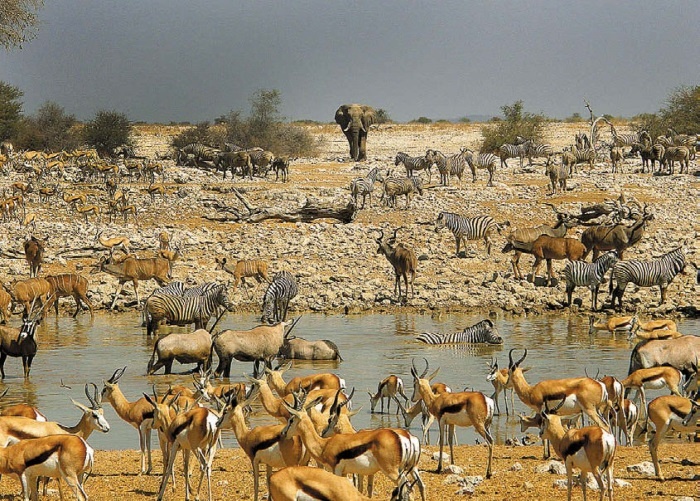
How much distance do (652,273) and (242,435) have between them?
557 inches

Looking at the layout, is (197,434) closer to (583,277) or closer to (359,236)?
(583,277)

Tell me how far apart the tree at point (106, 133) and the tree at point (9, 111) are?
3054mm

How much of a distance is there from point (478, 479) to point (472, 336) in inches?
336

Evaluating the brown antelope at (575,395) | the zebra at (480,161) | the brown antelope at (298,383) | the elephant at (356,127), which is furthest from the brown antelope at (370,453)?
the elephant at (356,127)

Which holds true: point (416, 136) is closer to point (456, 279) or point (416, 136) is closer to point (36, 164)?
point (36, 164)

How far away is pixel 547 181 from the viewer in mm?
31734

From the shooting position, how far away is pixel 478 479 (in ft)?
28.1

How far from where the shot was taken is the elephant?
42125mm

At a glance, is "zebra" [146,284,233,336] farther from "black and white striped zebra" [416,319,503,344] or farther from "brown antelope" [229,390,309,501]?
"brown antelope" [229,390,309,501]

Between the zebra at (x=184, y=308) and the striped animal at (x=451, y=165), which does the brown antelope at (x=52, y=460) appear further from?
the striped animal at (x=451, y=165)

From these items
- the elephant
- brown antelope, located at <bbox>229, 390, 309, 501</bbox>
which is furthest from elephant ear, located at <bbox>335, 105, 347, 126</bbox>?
brown antelope, located at <bbox>229, 390, 309, 501</bbox>

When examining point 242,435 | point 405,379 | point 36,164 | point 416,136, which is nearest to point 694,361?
point 405,379

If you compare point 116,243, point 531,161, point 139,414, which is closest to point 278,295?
point 116,243

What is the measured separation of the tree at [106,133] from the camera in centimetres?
4316
